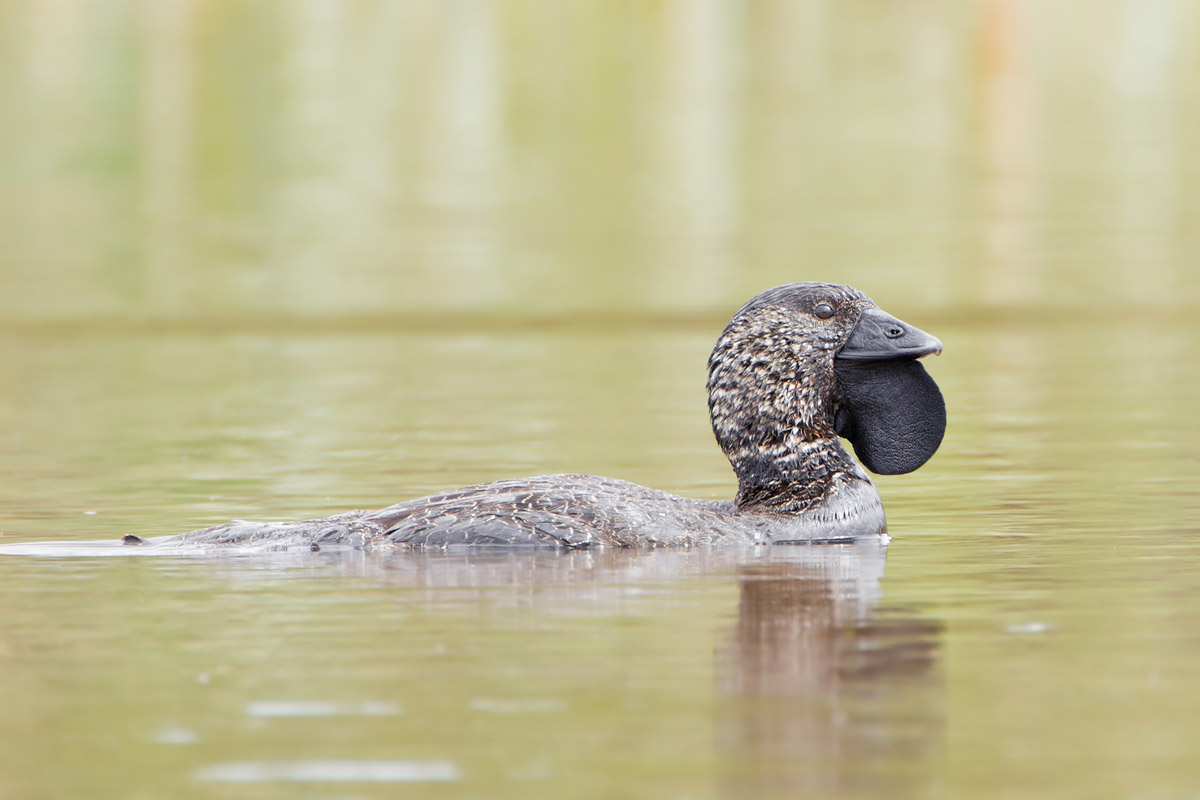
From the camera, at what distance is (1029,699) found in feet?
23.0

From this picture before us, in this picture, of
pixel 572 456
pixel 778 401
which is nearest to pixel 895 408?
pixel 778 401

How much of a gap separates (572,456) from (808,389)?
16.5 feet

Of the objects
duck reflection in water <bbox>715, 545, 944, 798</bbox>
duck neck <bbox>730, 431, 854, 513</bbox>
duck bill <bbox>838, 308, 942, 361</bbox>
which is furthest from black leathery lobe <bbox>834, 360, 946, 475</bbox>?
duck reflection in water <bbox>715, 545, 944, 798</bbox>

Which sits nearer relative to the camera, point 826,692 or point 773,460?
point 826,692

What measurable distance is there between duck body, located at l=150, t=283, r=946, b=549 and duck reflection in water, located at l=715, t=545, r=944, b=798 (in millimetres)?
1107

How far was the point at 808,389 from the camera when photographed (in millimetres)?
11180

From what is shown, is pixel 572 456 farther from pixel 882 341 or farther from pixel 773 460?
pixel 882 341

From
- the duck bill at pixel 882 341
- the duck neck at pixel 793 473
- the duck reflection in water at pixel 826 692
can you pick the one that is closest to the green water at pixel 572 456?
the duck reflection in water at pixel 826 692

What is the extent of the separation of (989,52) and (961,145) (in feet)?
57.9

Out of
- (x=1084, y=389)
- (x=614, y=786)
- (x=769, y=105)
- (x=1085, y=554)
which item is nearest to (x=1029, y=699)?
(x=614, y=786)

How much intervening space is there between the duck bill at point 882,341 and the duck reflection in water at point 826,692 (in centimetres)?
185

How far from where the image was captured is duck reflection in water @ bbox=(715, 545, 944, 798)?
19.8 ft

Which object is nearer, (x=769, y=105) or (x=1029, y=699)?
(x=1029, y=699)

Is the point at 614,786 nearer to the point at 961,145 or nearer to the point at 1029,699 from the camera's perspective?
the point at 1029,699
